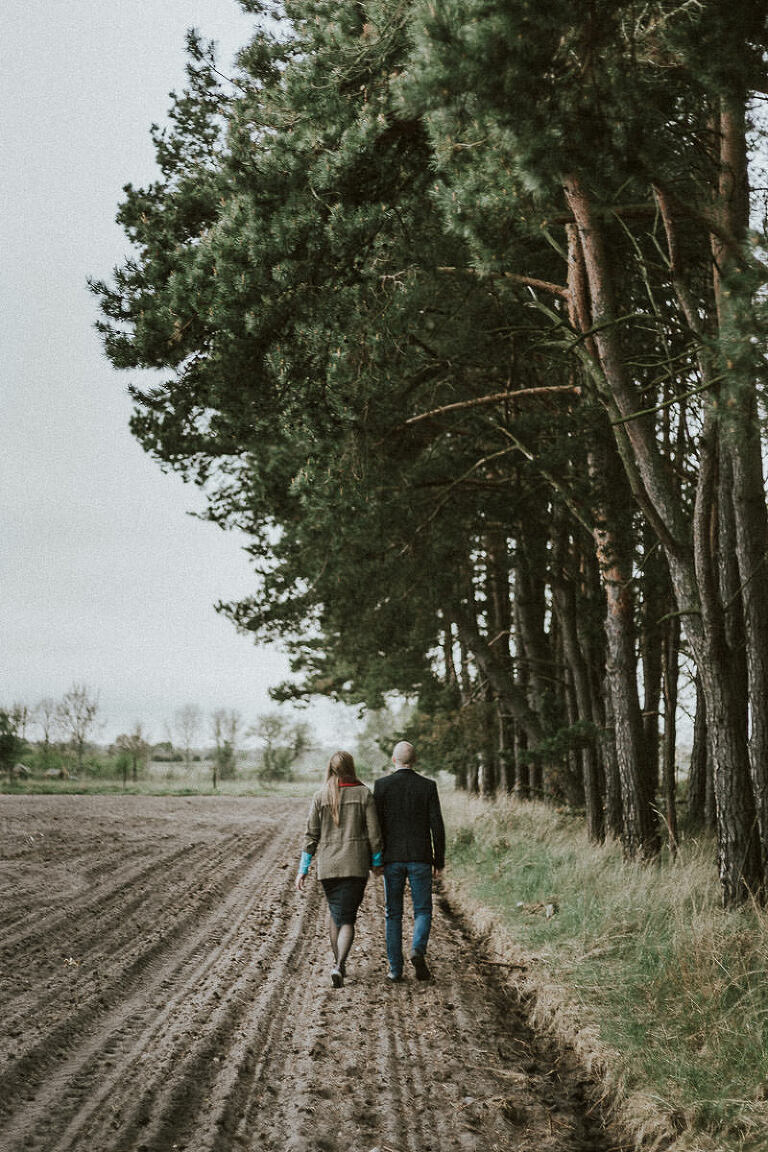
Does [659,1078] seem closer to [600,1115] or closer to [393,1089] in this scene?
[600,1115]

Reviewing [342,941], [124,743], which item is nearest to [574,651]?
[342,941]

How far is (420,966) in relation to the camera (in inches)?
311

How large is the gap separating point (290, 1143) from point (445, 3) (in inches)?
250

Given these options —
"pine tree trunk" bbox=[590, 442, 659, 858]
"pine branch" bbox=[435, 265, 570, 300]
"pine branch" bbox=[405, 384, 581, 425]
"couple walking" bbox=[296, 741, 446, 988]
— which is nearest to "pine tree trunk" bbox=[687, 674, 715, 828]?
"pine tree trunk" bbox=[590, 442, 659, 858]

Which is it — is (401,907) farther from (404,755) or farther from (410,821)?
(404,755)

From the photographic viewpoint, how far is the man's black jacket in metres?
8.20

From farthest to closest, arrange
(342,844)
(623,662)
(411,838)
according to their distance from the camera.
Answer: (623,662)
(411,838)
(342,844)

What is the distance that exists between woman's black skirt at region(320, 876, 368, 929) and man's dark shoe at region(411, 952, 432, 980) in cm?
62

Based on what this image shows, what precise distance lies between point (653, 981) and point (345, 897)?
2753mm

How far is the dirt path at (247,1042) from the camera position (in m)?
4.83

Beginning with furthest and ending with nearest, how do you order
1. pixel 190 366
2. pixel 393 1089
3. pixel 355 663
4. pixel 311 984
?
pixel 355 663 → pixel 190 366 → pixel 311 984 → pixel 393 1089

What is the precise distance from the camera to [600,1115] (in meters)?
5.20

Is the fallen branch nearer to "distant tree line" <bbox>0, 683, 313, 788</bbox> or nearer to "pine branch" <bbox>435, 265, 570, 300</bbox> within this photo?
"pine branch" <bbox>435, 265, 570, 300</bbox>

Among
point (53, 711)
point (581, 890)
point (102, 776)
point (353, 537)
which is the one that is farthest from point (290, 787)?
point (581, 890)
